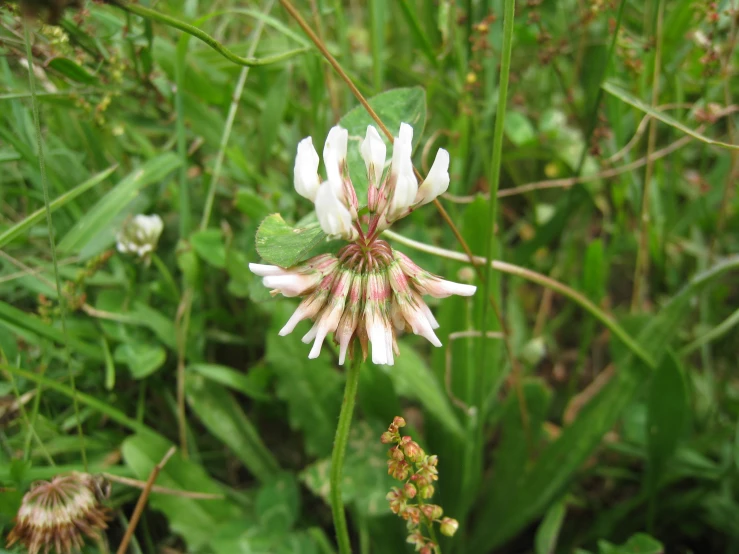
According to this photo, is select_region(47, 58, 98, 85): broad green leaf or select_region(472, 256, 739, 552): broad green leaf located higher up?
select_region(47, 58, 98, 85): broad green leaf

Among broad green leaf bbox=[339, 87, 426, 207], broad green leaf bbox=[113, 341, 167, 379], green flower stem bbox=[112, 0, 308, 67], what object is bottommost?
broad green leaf bbox=[113, 341, 167, 379]

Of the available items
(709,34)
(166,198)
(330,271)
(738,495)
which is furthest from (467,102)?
(738,495)

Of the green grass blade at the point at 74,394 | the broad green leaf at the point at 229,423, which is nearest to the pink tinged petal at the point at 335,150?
the green grass blade at the point at 74,394

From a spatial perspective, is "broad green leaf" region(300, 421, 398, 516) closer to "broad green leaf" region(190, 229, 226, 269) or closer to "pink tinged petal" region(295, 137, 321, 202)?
"broad green leaf" region(190, 229, 226, 269)

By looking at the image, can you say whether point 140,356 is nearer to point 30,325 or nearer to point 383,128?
point 30,325

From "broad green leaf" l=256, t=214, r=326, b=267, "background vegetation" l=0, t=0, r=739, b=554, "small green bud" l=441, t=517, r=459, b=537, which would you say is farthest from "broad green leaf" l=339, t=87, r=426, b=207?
"small green bud" l=441, t=517, r=459, b=537

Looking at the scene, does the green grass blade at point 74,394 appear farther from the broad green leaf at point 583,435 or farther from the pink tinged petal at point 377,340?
the broad green leaf at point 583,435

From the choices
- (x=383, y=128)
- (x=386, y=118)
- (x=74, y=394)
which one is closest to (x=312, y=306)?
(x=383, y=128)

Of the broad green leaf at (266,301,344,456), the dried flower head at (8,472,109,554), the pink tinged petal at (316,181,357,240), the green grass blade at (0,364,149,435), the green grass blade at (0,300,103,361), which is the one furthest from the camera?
the broad green leaf at (266,301,344,456)
